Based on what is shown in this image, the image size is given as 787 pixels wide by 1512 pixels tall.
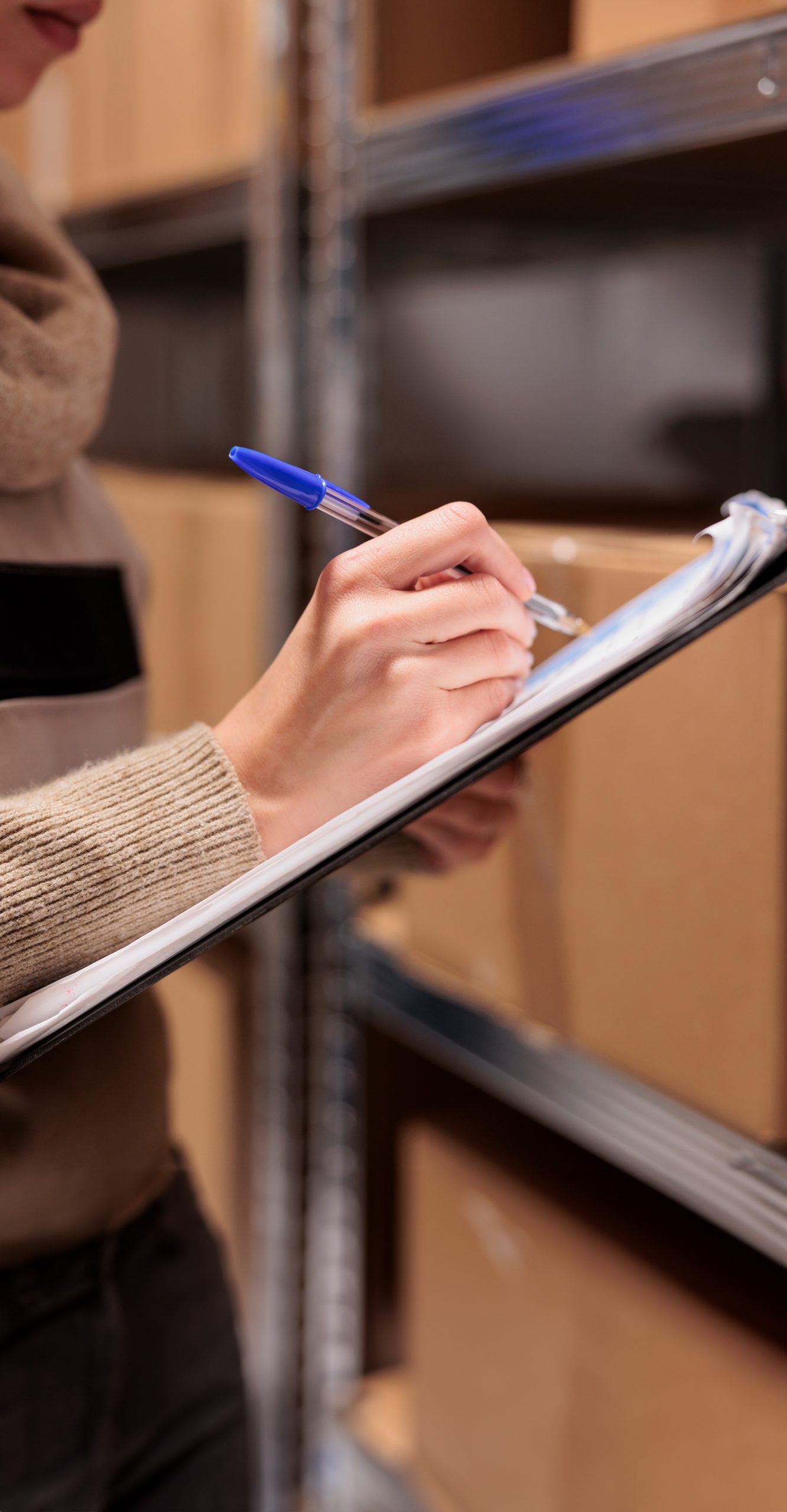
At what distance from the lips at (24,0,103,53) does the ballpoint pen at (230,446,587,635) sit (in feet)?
0.89

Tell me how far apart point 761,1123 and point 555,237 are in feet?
2.40

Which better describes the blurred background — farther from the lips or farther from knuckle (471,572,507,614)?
the lips

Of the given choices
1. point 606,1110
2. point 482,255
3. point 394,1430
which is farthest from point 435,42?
point 394,1430

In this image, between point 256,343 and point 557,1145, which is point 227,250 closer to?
point 256,343

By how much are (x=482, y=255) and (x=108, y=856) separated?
80 centimetres

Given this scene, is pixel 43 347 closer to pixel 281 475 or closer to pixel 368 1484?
pixel 281 475

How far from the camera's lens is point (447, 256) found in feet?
3.59

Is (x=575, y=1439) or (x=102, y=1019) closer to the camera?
(x=102, y=1019)

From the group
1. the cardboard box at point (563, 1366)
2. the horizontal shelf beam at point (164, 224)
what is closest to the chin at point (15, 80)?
the horizontal shelf beam at point (164, 224)

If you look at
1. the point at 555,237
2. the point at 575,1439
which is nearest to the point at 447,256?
the point at 555,237

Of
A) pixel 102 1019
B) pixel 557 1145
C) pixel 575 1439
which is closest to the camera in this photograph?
pixel 102 1019

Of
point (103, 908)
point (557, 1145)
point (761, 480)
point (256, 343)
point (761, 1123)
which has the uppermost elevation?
point (256, 343)

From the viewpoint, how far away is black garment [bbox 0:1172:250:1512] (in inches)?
23.9

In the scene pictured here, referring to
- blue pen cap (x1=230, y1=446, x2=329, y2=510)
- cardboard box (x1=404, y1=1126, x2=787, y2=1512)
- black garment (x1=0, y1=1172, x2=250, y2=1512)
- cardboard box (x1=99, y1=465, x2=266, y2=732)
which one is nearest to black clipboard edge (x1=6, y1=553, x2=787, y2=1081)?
blue pen cap (x1=230, y1=446, x2=329, y2=510)
